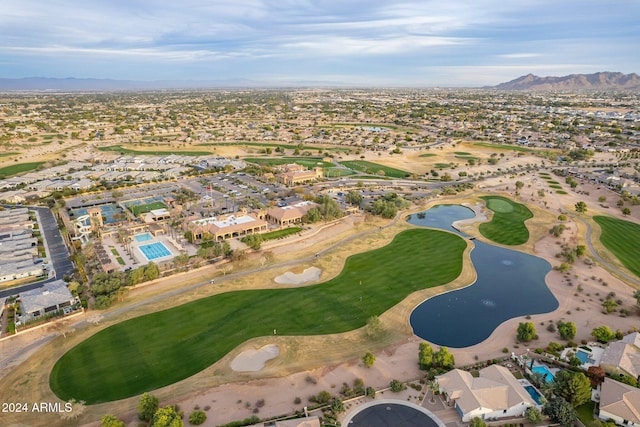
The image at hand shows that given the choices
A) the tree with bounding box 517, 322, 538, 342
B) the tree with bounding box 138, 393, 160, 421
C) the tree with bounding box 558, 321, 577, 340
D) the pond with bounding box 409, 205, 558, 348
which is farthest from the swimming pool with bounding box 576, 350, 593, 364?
the tree with bounding box 138, 393, 160, 421

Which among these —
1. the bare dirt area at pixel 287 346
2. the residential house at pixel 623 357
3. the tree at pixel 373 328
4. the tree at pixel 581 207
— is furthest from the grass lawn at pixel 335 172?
the residential house at pixel 623 357

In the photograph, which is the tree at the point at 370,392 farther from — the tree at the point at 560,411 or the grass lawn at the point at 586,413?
the grass lawn at the point at 586,413

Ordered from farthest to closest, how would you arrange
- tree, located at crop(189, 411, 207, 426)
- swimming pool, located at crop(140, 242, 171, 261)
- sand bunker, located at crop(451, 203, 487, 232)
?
sand bunker, located at crop(451, 203, 487, 232) → swimming pool, located at crop(140, 242, 171, 261) → tree, located at crop(189, 411, 207, 426)

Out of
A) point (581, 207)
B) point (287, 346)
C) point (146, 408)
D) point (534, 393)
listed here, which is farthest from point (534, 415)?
point (581, 207)

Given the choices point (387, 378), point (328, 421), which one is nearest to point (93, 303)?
point (328, 421)

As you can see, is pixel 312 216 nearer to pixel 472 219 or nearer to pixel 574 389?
pixel 472 219

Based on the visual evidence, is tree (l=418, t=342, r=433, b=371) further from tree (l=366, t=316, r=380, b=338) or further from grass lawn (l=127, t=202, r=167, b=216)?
grass lawn (l=127, t=202, r=167, b=216)

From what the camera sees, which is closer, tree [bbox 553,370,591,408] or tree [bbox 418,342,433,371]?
tree [bbox 553,370,591,408]
